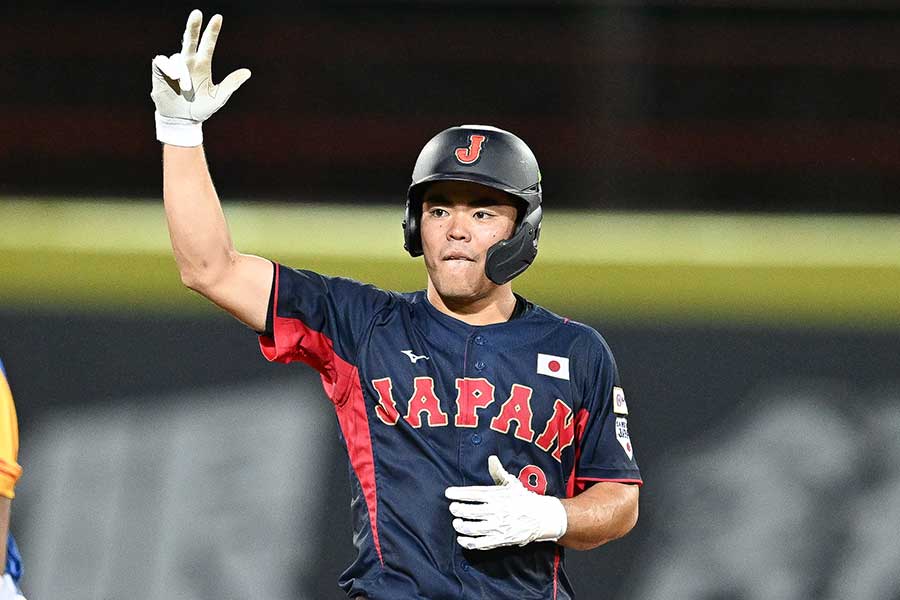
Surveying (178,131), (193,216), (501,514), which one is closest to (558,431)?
(501,514)

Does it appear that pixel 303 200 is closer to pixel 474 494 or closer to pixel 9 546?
pixel 474 494

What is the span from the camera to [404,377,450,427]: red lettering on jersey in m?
3.17

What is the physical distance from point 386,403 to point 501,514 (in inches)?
16.2

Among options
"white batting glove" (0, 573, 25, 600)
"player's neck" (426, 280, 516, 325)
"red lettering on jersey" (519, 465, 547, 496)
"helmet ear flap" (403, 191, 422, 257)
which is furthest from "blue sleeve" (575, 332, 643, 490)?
"white batting glove" (0, 573, 25, 600)

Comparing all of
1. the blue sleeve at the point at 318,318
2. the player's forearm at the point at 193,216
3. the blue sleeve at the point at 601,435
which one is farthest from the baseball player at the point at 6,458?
the blue sleeve at the point at 601,435

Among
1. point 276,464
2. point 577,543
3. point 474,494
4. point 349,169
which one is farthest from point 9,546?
point 349,169

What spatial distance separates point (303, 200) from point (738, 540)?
2.94 meters

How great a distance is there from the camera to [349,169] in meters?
7.32

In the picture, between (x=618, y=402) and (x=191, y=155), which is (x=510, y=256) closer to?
(x=618, y=402)

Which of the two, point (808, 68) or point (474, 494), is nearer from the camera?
point (474, 494)

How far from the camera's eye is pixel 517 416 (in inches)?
125

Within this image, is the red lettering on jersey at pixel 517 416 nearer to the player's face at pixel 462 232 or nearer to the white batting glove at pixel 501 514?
the white batting glove at pixel 501 514

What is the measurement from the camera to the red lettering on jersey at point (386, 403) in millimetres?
3182

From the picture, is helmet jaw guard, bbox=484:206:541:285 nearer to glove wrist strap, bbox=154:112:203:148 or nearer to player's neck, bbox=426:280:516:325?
player's neck, bbox=426:280:516:325
